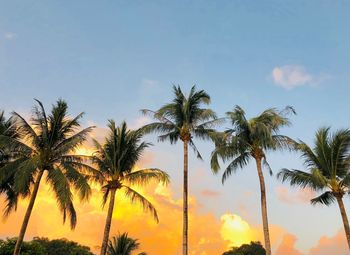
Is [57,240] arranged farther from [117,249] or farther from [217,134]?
[217,134]

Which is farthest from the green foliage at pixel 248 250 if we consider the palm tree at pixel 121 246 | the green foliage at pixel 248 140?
the green foliage at pixel 248 140

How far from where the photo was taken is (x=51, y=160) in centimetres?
2475

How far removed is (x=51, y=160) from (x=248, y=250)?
70.6 metres

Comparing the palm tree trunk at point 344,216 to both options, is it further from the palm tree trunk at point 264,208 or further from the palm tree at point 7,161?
the palm tree at point 7,161

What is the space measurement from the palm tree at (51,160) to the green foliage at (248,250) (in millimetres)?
66740

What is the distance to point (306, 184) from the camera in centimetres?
2730

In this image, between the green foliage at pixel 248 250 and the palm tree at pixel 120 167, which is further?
the green foliage at pixel 248 250

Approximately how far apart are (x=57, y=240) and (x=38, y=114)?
5679 cm

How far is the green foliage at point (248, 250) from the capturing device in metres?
84.8

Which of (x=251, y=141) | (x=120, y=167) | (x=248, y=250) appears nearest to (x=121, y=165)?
(x=120, y=167)

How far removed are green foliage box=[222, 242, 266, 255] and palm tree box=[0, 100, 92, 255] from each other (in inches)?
2628

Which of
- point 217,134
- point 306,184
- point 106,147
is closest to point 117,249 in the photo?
point 106,147

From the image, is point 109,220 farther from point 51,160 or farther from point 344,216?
point 344,216

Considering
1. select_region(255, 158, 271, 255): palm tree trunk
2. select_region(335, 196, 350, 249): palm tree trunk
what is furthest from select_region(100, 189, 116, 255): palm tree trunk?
select_region(335, 196, 350, 249): palm tree trunk
